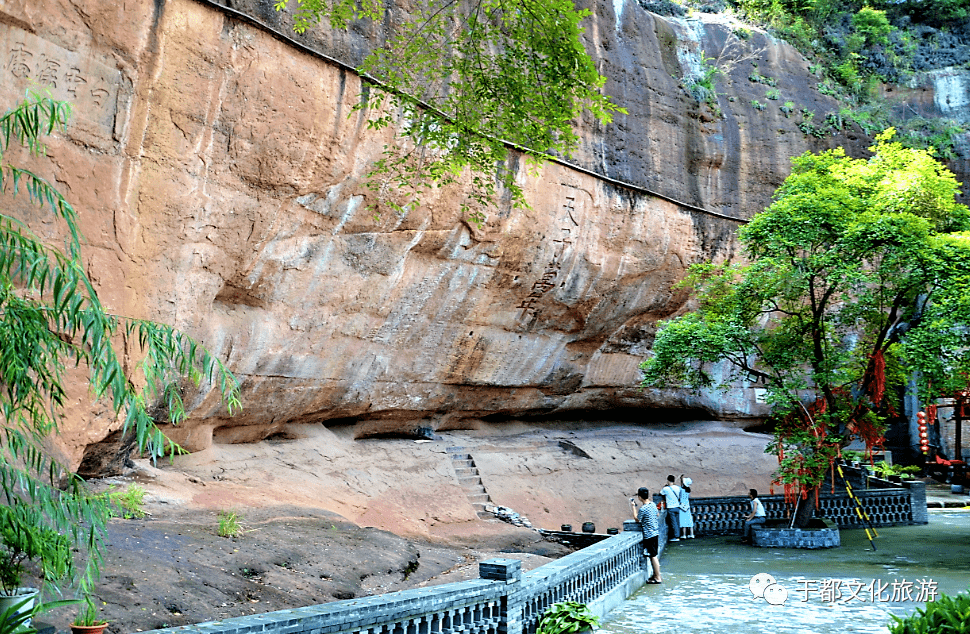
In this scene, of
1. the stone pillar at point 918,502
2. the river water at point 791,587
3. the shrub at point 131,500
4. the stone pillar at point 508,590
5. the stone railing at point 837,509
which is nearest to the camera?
the stone pillar at point 508,590

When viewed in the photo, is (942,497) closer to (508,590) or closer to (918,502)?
(918,502)

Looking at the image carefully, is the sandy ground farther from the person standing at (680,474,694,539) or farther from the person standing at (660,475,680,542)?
the person standing at (680,474,694,539)

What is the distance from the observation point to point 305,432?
551 inches

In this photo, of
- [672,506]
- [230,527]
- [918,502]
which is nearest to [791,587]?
[672,506]

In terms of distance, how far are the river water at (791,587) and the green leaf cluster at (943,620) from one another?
8.84 ft

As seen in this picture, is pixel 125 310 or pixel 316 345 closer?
pixel 125 310

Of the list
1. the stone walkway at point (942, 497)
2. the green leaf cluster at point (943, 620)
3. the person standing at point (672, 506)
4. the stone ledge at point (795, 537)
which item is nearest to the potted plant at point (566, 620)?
the green leaf cluster at point (943, 620)

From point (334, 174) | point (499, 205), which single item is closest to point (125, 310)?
point (334, 174)

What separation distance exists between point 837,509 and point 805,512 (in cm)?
317

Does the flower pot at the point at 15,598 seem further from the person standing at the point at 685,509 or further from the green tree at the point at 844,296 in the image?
the green tree at the point at 844,296

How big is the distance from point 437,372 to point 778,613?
9024mm

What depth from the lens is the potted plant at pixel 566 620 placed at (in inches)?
234

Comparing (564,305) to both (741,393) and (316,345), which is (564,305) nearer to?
(316,345)

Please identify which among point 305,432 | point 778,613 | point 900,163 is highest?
point 900,163
